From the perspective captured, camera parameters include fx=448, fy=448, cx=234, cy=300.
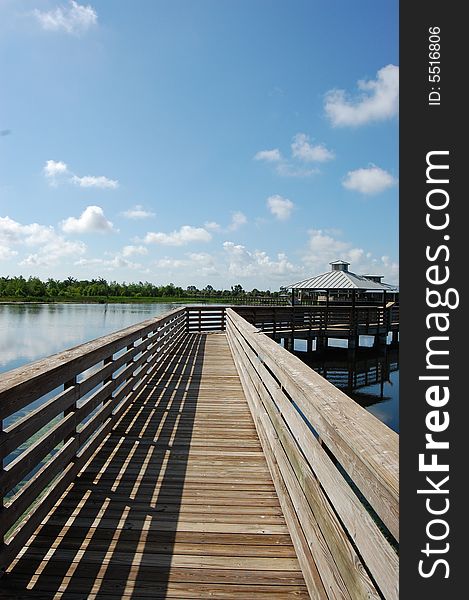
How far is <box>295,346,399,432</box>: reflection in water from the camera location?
1617 centimetres

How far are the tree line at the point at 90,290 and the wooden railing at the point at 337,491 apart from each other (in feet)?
324

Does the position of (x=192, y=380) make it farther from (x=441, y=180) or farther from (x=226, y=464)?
(x=441, y=180)

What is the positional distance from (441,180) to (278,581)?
2.11m

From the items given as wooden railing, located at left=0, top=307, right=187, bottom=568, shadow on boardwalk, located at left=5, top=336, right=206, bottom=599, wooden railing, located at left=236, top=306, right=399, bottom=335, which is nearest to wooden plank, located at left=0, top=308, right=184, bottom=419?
wooden railing, located at left=0, top=307, right=187, bottom=568

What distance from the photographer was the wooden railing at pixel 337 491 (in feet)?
4.23

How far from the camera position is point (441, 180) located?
5.68ft

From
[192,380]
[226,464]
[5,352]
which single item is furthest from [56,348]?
[226,464]

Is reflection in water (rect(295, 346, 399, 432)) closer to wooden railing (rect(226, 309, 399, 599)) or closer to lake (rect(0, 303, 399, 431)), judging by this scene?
lake (rect(0, 303, 399, 431))

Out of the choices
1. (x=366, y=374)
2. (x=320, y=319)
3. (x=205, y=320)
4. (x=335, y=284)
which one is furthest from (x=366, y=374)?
(x=205, y=320)

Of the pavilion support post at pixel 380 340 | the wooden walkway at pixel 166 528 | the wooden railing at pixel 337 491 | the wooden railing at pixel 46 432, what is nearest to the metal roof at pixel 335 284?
the pavilion support post at pixel 380 340

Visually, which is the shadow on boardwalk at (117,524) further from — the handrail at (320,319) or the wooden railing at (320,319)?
the handrail at (320,319)

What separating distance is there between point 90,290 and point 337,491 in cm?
12591

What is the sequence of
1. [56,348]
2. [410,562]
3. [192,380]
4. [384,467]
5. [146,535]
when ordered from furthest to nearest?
[56,348]
[192,380]
[146,535]
[384,467]
[410,562]

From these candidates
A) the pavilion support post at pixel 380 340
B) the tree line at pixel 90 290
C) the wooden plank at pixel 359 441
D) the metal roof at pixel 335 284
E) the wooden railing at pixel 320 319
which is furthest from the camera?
the tree line at pixel 90 290
